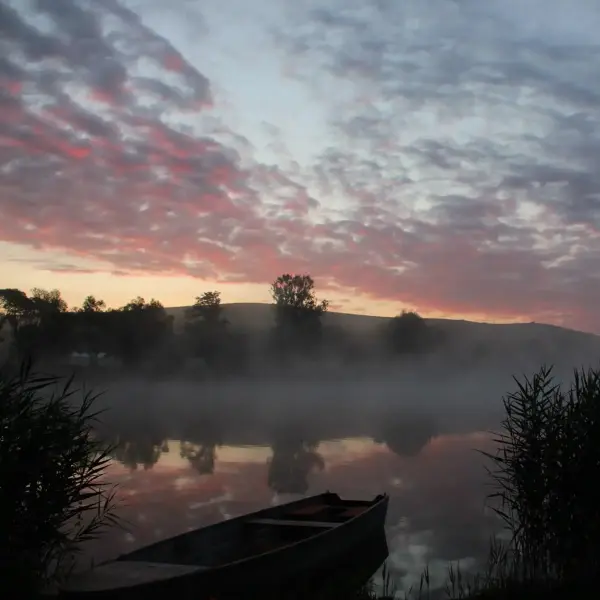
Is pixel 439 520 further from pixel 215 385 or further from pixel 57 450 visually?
pixel 215 385

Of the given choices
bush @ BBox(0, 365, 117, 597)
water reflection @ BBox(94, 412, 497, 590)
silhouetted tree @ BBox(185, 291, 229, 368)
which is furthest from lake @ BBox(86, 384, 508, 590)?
silhouetted tree @ BBox(185, 291, 229, 368)

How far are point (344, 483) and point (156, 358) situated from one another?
219 ft

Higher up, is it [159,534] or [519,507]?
[519,507]

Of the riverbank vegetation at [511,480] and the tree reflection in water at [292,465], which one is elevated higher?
the riverbank vegetation at [511,480]

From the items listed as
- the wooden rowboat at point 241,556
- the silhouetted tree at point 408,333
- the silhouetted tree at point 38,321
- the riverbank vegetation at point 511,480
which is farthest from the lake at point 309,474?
the silhouetted tree at point 408,333

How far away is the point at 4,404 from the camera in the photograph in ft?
32.0

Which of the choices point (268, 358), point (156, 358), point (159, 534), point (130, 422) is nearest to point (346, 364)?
point (268, 358)

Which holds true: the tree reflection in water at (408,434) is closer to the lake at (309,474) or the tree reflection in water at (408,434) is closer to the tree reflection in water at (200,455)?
the lake at (309,474)

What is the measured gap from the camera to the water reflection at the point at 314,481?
53.9 feet

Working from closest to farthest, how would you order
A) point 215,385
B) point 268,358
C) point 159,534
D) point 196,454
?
point 159,534 < point 196,454 < point 215,385 < point 268,358

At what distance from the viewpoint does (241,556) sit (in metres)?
13.1

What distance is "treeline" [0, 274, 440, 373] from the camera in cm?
8012

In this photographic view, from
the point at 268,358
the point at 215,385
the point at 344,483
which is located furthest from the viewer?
the point at 268,358

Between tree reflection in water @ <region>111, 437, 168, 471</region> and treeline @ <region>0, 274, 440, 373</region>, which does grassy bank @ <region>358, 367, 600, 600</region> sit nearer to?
tree reflection in water @ <region>111, 437, 168, 471</region>
